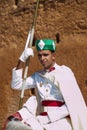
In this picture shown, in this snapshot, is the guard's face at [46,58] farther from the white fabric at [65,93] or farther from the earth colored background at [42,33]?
the earth colored background at [42,33]

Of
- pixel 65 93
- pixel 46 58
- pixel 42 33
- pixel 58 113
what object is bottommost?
pixel 42 33

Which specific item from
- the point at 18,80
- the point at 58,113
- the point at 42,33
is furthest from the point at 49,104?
the point at 42,33

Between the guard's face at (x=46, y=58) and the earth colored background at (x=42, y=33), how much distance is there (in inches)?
229

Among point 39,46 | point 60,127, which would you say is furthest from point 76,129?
point 39,46

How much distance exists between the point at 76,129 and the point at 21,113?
0.59 metres

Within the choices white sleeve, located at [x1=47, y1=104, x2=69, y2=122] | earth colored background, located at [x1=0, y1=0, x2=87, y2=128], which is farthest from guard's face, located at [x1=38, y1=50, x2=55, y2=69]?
earth colored background, located at [x1=0, y1=0, x2=87, y2=128]

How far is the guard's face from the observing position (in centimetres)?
533

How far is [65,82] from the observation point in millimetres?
5316

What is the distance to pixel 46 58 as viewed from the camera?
532cm

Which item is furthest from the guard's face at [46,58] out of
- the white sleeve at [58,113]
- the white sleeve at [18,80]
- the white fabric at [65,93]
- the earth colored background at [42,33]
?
the earth colored background at [42,33]

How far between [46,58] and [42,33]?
6.92m

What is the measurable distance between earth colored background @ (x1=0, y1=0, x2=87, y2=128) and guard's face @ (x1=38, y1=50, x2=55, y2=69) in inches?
229

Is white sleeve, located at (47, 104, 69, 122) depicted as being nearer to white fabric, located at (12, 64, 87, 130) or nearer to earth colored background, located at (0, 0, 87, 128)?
white fabric, located at (12, 64, 87, 130)

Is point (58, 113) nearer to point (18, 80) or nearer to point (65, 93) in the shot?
point (65, 93)
